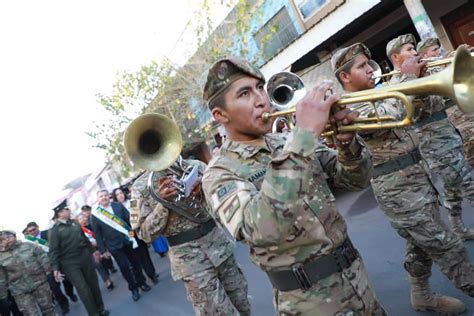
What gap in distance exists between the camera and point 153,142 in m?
3.48

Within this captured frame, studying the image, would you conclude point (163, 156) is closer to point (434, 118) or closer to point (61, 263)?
point (434, 118)

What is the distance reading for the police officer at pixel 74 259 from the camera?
6.37 metres

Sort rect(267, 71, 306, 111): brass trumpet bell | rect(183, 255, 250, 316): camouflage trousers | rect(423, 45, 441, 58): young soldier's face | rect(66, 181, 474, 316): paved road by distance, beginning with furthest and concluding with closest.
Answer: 1. rect(423, 45, 441, 58): young soldier's face
2. rect(66, 181, 474, 316): paved road
3. rect(183, 255, 250, 316): camouflage trousers
4. rect(267, 71, 306, 111): brass trumpet bell

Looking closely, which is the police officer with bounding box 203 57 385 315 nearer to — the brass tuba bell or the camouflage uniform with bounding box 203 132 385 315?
the camouflage uniform with bounding box 203 132 385 315

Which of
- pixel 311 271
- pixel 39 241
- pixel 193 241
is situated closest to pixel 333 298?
pixel 311 271

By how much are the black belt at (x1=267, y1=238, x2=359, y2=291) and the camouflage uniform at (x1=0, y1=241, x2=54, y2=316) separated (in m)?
5.90

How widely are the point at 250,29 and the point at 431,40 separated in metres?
10.8

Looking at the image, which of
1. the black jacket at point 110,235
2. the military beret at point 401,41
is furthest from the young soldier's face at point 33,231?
the military beret at point 401,41

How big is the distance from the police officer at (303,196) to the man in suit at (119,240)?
568cm

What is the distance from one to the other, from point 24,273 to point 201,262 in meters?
4.49

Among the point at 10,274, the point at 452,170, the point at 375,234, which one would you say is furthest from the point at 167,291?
the point at 452,170

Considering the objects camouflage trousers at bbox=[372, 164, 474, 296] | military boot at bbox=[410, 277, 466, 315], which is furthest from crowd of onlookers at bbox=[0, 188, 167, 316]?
camouflage trousers at bbox=[372, 164, 474, 296]

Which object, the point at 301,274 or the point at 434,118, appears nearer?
the point at 301,274

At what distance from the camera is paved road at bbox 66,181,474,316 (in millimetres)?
3498
